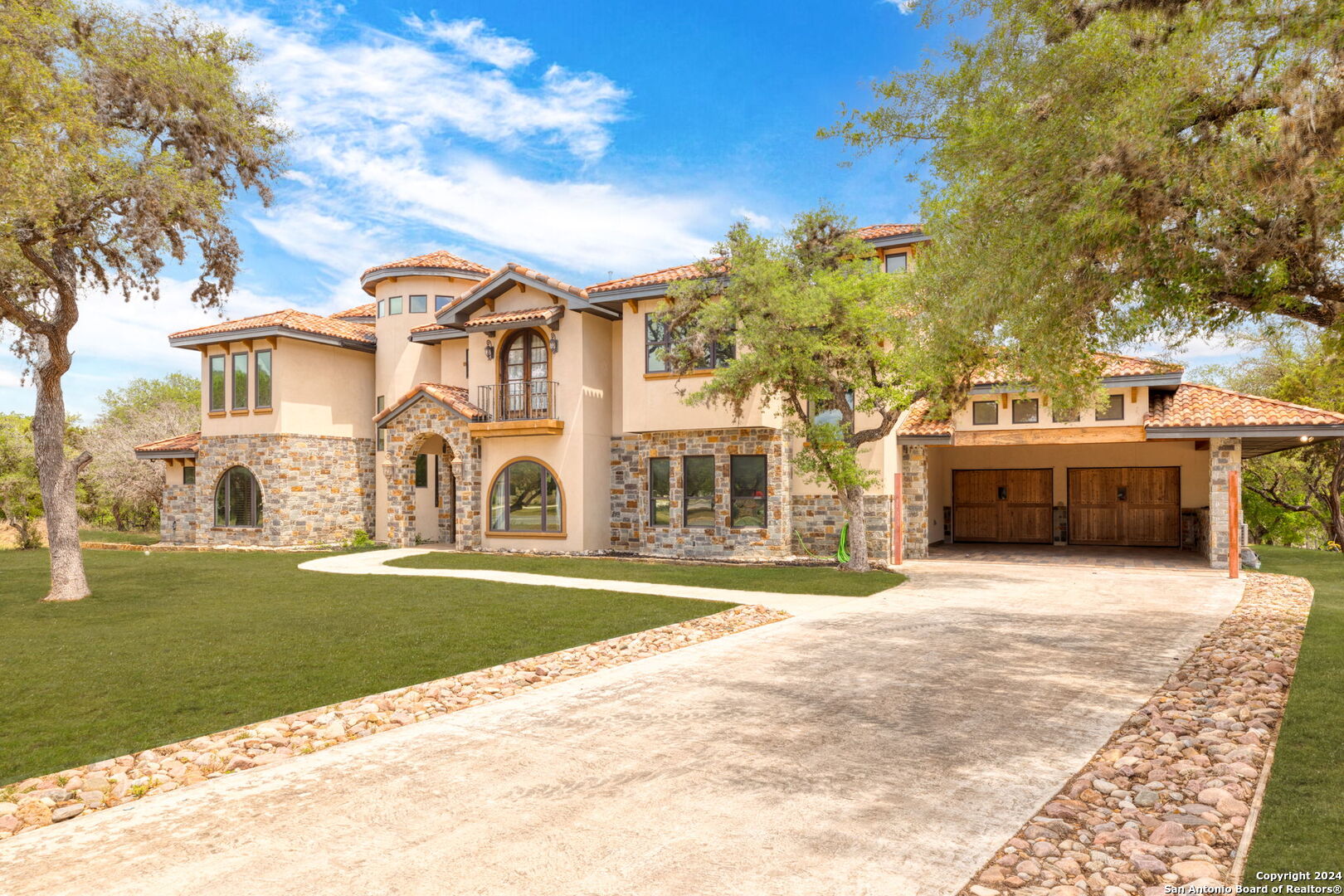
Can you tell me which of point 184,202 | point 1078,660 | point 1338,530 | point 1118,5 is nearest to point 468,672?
point 1078,660

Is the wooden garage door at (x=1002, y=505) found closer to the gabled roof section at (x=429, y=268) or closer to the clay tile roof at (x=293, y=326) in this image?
the gabled roof section at (x=429, y=268)

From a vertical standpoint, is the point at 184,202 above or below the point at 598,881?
above

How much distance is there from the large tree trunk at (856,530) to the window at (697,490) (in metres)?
3.84

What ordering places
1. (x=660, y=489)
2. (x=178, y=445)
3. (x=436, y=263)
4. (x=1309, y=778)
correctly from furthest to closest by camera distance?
(x=178, y=445) → (x=436, y=263) → (x=660, y=489) → (x=1309, y=778)

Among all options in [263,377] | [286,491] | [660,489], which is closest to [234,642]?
[660,489]

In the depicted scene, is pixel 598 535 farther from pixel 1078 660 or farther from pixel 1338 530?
pixel 1338 530

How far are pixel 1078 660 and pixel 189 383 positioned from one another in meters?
48.5

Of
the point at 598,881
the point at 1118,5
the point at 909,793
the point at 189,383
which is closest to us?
the point at 598,881

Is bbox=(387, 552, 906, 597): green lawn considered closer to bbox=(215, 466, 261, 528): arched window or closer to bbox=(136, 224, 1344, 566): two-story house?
bbox=(136, 224, 1344, 566): two-story house

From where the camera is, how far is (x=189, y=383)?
44.2 m

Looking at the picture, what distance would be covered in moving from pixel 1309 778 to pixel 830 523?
44.8 ft

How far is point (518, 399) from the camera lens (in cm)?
1994

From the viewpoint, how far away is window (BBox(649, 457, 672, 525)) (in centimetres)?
1898

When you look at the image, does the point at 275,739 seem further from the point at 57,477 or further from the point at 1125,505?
the point at 1125,505
